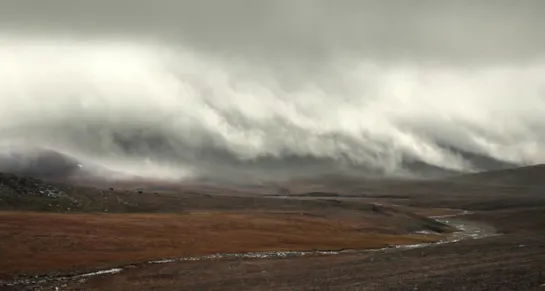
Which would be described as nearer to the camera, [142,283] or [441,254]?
[142,283]

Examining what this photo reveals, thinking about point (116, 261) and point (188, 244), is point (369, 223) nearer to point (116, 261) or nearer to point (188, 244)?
point (188, 244)

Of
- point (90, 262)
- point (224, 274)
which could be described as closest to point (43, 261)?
point (90, 262)

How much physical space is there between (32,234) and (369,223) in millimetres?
76533

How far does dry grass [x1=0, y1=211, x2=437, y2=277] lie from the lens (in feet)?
208

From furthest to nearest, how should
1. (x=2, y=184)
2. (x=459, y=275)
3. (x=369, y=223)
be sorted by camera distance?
(x=2, y=184)
(x=369, y=223)
(x=459, y=275)

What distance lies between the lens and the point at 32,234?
7688 centimetres

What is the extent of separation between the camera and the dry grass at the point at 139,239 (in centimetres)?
6328

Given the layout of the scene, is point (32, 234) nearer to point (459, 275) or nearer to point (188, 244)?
point (188, 244)

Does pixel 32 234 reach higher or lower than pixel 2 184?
lower

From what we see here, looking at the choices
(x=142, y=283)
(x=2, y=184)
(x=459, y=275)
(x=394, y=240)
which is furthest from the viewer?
(x=2, y=184)

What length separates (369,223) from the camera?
12700 cm

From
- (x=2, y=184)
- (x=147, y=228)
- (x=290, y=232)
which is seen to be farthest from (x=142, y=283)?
(x=2, y=184)

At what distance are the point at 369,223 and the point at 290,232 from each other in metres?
34.8

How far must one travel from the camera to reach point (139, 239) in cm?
7988
